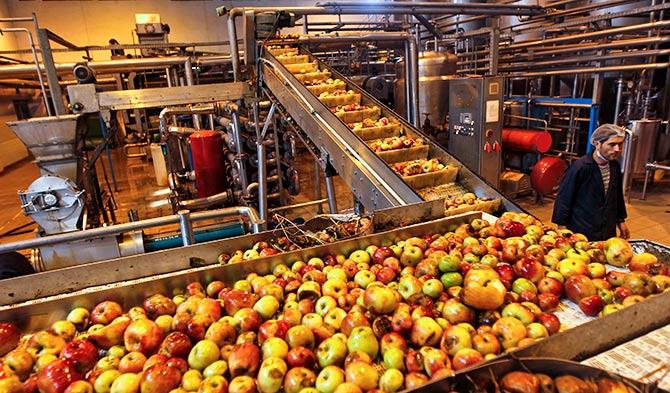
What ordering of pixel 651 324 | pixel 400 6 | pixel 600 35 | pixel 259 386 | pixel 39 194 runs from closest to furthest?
1. pixel 259 386
2. pixel 651 324
3. pixel 39 194
4. pixel 400 6
5. pixel 600 35

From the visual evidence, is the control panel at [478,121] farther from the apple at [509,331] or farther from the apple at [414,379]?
the apple at [414,379]

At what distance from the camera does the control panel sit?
17.3 feet

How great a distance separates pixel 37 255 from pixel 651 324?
13.3 ft

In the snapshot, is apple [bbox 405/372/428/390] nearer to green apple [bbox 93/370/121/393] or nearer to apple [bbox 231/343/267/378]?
apple [bbox 231/343/267/378]

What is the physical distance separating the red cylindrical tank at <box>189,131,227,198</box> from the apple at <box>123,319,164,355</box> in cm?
469

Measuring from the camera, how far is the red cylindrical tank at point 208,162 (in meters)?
5.80

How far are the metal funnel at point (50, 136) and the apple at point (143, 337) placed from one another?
2.88 meters

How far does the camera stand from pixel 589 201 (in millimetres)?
3215

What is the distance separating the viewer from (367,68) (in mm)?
10438

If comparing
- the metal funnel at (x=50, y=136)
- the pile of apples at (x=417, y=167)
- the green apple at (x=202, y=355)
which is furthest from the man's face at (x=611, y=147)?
the metal funnel at (x=50, y=136)

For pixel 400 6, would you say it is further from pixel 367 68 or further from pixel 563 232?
pixel 367 68

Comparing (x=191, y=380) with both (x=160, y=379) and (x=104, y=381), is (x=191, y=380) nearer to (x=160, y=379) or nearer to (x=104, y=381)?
(x=160, y=379)

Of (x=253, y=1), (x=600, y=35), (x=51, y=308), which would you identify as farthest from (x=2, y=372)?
(x=253, y=1)

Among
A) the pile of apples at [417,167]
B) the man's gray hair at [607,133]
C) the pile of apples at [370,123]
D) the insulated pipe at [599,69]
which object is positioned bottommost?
the pile of apples at [417,167]
